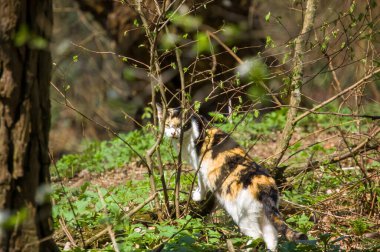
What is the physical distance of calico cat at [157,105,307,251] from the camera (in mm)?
4770

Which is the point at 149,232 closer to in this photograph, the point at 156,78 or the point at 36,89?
the point at 156,78

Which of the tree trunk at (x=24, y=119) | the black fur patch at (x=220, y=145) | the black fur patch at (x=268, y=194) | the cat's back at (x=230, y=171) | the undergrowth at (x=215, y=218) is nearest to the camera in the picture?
the tree trunk at (x=24, y=119)

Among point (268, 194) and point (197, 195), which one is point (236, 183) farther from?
point (197, 195)

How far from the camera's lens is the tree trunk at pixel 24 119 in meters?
2.85

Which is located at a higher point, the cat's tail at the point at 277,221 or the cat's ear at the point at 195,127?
the cat's ear at the point at 195,127

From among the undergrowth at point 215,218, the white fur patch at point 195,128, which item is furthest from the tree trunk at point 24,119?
the white fur patch at point 195,128

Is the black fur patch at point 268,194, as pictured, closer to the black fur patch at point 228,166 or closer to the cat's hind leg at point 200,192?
the black fur patch at point 228,166

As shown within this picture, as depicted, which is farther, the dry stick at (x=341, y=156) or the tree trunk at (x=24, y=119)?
the dry stick at (x=341, y=156)

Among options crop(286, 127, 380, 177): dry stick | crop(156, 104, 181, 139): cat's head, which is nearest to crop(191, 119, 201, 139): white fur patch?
crop(156, 104, 181, 139): cat's head

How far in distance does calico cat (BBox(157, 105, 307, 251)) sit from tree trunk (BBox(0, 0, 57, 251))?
2.14 metres

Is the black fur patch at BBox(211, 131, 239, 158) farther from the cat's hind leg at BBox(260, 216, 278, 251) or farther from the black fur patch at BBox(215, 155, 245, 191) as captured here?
the cat's hind leg at BBox(260, 216, 278, 251)

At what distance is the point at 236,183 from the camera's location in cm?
518

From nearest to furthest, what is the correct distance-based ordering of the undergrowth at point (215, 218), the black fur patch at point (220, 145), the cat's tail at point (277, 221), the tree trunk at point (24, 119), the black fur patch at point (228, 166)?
the tree trunk at point (24, 119) < the undergrowth at point (215, 218) < the cat's tail at point (277, 221) < the black fur patch at point (228, 166) < the black fur patch at point (220, 145)

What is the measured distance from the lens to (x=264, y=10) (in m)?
13.3
